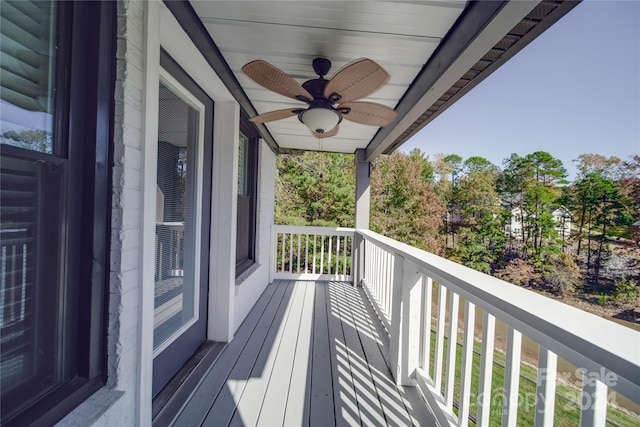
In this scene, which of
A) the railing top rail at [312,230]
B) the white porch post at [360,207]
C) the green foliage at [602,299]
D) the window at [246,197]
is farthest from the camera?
the green foliage at [602,299]

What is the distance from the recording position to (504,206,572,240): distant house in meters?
9.10

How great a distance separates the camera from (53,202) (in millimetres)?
904

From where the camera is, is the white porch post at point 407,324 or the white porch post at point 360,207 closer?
the white porch post at point 407,324

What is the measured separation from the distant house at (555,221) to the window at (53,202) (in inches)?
462

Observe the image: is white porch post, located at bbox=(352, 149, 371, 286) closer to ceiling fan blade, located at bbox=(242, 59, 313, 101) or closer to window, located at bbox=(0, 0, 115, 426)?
ceiling fan blade, located at bbox=(242, 59, 313, 101)

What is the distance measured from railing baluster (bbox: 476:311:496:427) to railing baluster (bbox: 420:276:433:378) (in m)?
0.58

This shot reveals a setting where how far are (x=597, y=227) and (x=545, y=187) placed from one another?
513 cm

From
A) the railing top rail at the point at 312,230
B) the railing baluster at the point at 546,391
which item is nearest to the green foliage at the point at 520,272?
the railing top rail at the point at 312,230

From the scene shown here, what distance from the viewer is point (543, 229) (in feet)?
35.6

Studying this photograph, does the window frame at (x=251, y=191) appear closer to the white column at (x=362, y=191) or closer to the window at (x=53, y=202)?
the white column at (x=362, y=191)

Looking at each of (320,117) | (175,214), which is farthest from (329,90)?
(175,214)

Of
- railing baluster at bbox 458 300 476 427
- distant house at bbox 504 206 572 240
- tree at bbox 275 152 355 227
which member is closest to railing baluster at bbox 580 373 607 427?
railing baluster at bbox 458 300 476 427

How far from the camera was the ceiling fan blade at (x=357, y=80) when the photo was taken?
150 centimetres

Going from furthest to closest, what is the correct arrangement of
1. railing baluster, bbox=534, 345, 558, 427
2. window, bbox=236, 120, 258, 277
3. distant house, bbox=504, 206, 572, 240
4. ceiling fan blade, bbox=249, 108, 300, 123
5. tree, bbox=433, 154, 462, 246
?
tree, bbox=433, 154, 462, 246 < distant house, bbox=504, 206, 572, 240 < window, bbox=236, 120, 258, 277 < ceiling fan blade, bbox=249, 108, 300, 123 < railing baluster, bbox=534, 345, 558, 427
